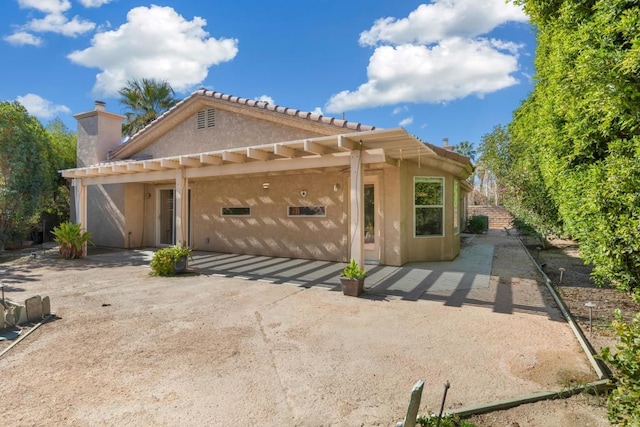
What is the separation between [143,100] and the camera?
2253 cm

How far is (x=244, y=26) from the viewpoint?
515 inches

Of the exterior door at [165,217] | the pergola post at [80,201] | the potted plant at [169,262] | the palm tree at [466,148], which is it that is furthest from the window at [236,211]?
the palm tree at [466,148]

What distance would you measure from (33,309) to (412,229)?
29.9 feet

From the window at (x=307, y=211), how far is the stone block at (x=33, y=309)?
24.1 ft

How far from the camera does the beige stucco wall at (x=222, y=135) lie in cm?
1136

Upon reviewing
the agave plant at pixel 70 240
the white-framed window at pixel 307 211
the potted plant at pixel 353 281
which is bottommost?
the potted plant at pixel 353 281

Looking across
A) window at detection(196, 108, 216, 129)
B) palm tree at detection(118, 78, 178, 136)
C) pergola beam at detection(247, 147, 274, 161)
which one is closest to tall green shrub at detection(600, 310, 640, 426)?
pergola beam at detection(247, 147, 274, 161)

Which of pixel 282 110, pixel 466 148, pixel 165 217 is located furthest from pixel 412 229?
pixel 466 148

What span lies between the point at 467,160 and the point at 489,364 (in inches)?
336

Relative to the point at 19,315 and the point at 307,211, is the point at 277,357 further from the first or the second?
the point at 307,211

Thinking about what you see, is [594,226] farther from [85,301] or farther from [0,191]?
[0,191]

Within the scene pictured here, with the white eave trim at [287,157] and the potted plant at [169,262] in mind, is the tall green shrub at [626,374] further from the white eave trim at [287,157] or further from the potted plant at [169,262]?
the potted plant at [169,262]

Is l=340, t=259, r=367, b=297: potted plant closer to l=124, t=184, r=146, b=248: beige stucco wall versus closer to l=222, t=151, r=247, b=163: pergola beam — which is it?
l=222, t=151, r=247, b=163: pergola beam

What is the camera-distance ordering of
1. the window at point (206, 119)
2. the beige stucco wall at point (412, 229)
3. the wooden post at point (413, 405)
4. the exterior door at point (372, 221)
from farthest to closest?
the window at point (206, 119) → the exterior door at point (372, 221) → the beige stucco wall at point (412, 229) → the wooden post at point (413, 405)
